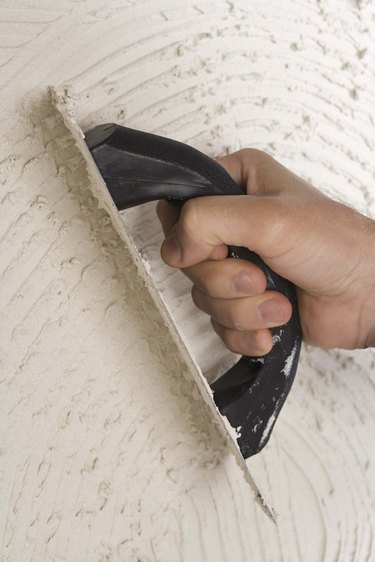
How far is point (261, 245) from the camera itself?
1.94 feet

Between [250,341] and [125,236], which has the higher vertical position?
[125,236]

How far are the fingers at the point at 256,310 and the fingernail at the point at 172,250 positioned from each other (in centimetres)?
7

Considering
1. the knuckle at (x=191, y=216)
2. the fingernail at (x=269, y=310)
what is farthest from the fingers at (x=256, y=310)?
the knuckle at (x=191, y=216)

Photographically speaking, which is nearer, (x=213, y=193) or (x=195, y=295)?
(x=213, y=193)

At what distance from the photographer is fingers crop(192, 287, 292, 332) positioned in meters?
0.63

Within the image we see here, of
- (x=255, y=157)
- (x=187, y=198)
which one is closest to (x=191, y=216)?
(x=187, y=198)

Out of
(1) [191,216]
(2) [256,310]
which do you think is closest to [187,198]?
(1) [191,216]

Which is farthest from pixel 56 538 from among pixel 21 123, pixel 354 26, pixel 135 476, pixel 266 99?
pixel 354 26

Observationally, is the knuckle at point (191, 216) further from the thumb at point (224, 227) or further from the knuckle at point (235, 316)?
the knuckle at point (235, 316)

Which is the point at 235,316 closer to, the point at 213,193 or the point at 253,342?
the point at 253,342

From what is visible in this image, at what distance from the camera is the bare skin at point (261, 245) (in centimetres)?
57

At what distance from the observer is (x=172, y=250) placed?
1.98 feet

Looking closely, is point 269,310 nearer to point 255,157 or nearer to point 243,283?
point 243,283

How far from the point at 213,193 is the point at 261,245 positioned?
0.07 meters
